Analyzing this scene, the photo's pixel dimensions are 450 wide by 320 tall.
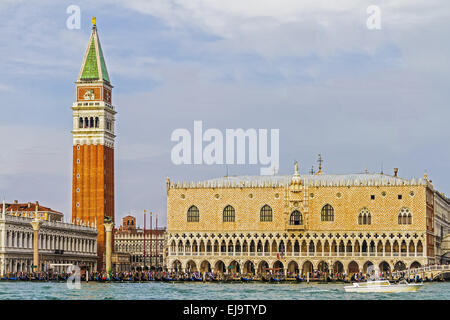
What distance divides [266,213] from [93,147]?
31.0m

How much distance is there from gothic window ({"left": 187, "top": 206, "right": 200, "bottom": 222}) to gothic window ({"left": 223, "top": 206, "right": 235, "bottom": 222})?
2.91 m

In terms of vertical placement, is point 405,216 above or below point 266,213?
below

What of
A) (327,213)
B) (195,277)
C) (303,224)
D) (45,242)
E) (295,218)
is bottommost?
(195,277)

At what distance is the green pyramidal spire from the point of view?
400 feet

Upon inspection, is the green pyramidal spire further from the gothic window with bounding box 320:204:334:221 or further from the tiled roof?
the gothic window with bounding box 320:204:334:221

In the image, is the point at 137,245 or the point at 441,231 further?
the point at 137,245

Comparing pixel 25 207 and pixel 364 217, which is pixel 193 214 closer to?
pixel 364 217

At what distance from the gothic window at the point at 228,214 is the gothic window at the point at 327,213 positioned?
9.48 metres

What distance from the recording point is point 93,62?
4820 inches

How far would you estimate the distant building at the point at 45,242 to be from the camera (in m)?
95.6

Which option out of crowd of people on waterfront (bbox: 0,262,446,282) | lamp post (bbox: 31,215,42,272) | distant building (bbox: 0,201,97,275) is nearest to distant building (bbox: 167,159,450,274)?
crowd of people on waterfront (bbox: 0,262,446,282)

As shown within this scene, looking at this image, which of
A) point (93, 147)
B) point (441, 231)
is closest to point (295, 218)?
point (441, 231)
